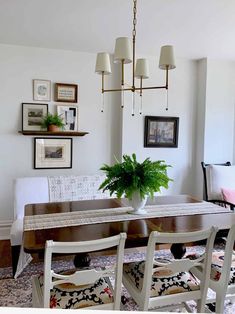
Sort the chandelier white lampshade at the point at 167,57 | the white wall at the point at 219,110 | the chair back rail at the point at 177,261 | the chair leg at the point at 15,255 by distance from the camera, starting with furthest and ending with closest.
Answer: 1. the white wall at the point at 219,110
2. the chair leg at the point at 15,255
3. the chandelier white lampshade at the point at 167,57
4. the chair back rail at the point at 177,261

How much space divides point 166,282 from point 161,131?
9.13 feet

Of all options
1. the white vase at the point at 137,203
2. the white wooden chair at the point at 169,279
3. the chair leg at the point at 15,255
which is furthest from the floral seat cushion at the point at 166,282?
the chair leg at the point at 15,255

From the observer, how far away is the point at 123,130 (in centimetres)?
418

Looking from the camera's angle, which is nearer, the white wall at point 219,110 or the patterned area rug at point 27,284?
the patterned area rug at point 27,284

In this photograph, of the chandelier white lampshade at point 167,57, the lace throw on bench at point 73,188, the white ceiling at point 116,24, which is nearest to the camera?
the chandelier white lampshade at point 167,57

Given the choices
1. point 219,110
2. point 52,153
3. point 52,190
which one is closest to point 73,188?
point 52,190

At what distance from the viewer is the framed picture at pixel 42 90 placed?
154 inches

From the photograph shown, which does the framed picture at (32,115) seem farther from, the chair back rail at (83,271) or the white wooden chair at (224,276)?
the white wooden chair at (224,276)

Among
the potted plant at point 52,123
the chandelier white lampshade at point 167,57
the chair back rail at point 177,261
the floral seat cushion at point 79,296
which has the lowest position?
the floral seat cushion at point 79,296

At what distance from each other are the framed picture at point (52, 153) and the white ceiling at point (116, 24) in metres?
1.23

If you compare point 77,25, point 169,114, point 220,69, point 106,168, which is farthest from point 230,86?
point 106,168

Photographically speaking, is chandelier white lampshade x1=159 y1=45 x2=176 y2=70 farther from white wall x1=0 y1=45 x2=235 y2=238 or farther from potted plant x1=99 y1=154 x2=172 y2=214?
white wall x1=0 y1=45 x2=235 y2=238

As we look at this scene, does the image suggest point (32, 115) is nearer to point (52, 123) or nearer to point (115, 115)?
point (52, 123)

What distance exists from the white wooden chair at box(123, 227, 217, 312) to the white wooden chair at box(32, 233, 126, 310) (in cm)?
16
